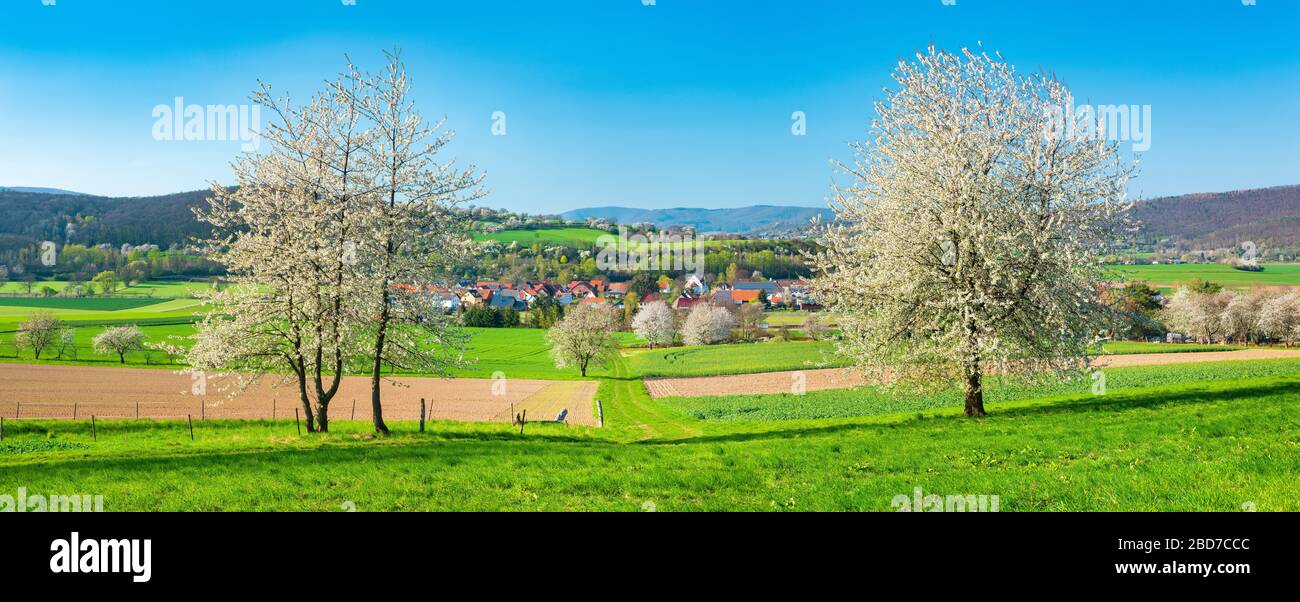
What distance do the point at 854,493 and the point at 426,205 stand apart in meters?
18.9

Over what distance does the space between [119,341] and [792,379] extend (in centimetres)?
7116

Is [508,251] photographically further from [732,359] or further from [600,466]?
[600,466]

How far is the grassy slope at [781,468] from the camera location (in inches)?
429

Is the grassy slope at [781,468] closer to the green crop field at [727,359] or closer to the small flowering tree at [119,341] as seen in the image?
the green crop field at [727,359]

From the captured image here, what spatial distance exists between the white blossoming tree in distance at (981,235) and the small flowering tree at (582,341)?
61551 mm

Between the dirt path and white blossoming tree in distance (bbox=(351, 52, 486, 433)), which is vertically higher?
white blossoming tree in distance (bbox=(351, 52, 486, 433))

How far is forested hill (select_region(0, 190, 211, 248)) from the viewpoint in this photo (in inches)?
6412

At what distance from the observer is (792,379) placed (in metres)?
61.3

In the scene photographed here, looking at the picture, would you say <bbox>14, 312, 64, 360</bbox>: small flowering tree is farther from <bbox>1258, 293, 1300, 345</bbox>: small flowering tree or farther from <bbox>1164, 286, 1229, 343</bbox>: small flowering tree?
→ <bbox>1258, 293, 1300, 345</bbox>: small flowering tree

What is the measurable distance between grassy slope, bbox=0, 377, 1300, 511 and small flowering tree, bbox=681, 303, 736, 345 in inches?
3282

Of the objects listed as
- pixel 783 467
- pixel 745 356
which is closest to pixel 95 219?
pixel 745 356

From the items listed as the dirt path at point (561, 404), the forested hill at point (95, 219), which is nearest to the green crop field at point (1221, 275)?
the dirt path at point (561, 404)

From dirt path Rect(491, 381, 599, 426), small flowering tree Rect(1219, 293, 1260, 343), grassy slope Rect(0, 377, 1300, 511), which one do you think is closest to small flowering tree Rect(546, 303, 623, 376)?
dirt path Rect(491, 381, 599, 426)

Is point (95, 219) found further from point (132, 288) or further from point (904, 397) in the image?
point (904, 397)
